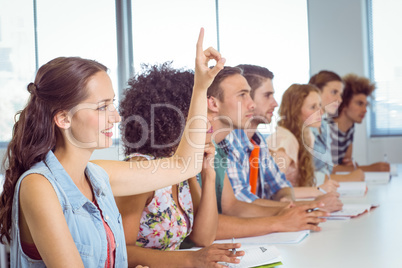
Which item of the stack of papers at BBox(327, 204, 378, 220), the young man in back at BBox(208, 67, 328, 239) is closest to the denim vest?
the young man in back at BBox(208, 67, 328, 239)

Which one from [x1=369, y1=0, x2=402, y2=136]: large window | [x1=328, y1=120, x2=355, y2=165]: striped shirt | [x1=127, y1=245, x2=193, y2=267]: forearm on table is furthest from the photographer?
[x1=369, y1=0, x2=402, y2=136]: large window

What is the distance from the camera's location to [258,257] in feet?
4.63

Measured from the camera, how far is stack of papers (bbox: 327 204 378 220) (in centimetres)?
214

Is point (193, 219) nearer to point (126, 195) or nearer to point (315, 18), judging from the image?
point (126, 195)

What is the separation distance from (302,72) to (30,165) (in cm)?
523

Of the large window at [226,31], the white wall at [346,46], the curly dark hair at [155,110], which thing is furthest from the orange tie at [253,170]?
the white wall at [346,46]

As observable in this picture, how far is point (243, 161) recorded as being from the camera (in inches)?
95.2

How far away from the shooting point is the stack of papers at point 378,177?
11.4 feet

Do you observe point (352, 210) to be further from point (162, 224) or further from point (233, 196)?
point (162, 224)

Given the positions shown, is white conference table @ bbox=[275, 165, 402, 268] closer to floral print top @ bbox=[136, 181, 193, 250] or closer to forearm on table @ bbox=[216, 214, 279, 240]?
forearm on table @ bbox=[216, 214, 279, 240]

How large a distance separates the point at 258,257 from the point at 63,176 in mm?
617

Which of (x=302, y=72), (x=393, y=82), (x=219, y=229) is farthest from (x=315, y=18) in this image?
(x=219, y=229)

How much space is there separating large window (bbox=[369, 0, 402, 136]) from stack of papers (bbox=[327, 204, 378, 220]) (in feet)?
12.8

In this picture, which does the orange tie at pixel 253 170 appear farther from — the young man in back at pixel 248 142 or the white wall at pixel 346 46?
the white wall at pixel 346 46
